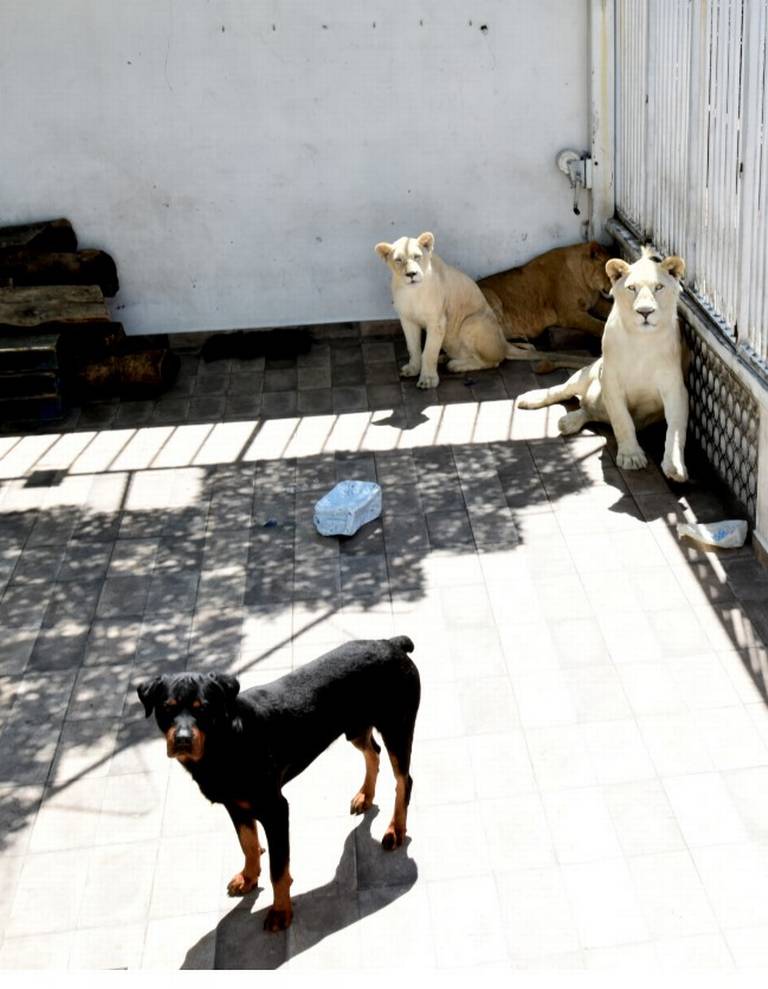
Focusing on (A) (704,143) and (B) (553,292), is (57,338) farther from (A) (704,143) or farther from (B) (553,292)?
(A) (704,143)

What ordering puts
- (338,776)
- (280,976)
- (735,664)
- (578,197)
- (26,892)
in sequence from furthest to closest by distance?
(578,197) → (735,664) → (338,776) → (26,892) → (280,976)

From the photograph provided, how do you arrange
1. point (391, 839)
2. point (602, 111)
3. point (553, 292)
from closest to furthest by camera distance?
1. point (391, 839)
2. point (602, 111)
3. point (553, 292)

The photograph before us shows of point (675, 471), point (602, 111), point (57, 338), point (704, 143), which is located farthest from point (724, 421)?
point (57, 338)

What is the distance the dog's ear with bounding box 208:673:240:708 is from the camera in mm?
4273

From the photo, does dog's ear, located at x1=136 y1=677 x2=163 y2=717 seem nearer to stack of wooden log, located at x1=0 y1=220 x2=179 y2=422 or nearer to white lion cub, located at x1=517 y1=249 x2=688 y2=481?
white lion cub, located at x1=517 y1=249 x2=688 y2=481

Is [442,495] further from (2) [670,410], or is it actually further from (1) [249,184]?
(1) [249,184]

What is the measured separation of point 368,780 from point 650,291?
4036mm

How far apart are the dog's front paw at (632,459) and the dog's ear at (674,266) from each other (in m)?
1.23

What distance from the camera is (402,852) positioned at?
5.15m

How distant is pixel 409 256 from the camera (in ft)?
31.5

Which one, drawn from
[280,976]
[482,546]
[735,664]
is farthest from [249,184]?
[280,976]

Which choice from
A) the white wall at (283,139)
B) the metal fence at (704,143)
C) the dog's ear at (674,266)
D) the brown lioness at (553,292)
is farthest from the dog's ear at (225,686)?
the white wall at (283,139)

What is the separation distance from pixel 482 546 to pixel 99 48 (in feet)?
19.2

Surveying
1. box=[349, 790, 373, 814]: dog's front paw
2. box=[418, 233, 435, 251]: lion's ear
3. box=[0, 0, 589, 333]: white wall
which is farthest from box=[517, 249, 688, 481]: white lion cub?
box=[349, 790, 373, 814]: dog's front paw
